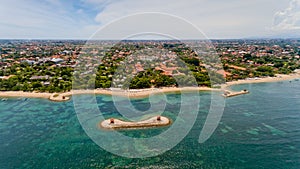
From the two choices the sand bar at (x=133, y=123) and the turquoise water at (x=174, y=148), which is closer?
the turquoise water at (x=174, y=148)

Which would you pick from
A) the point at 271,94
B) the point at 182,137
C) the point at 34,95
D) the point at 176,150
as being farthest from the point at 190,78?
the point at 34,95

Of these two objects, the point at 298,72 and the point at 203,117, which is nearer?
the point at 203,117

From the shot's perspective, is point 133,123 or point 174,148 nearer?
point 174,148

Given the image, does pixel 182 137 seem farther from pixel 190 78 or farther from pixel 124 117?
pixel 190 78

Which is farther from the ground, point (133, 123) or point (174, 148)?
point (133, 123)

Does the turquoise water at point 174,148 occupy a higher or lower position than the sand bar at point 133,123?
lower
